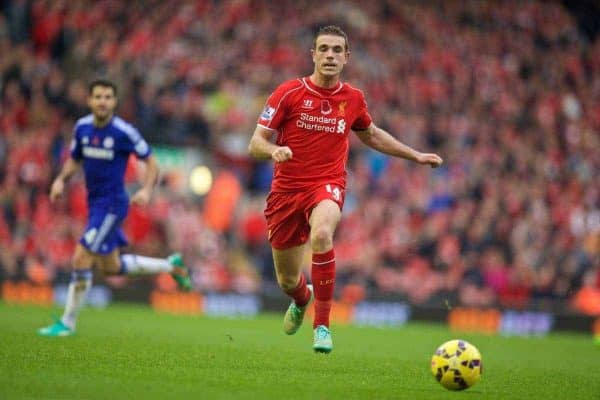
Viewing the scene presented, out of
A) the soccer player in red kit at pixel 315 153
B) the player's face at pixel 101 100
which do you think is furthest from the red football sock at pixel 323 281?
the player's face at pixel 101 100

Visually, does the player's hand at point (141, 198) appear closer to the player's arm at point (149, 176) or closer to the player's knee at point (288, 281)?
the player's arm at point (149, 176)

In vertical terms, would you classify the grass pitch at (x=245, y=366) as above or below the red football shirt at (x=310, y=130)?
below

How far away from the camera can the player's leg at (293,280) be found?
10.7 meters

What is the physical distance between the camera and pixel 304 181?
10.2 meters

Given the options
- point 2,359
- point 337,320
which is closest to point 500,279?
point 337,320

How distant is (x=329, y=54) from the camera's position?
1012cm

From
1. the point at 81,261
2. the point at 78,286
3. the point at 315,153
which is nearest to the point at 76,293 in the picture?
the point at 78,286

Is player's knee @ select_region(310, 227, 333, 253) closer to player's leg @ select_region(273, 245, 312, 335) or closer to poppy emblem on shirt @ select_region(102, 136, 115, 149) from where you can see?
player's leg @ select_region(273, 245, 312, 335)

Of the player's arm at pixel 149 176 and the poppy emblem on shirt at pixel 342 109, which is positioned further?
the player's arm at pixel 149 176

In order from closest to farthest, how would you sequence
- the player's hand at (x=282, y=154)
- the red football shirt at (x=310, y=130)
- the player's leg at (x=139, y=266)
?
the player's hand at (x=282, y=154)
the red football shirt at (x=310, y=130)
the player's leg at (x=139, y=266)

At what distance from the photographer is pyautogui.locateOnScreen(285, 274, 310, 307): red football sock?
11.0 m

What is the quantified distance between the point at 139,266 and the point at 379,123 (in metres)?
12.1

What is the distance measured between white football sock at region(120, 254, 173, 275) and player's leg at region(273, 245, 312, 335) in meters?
3.34

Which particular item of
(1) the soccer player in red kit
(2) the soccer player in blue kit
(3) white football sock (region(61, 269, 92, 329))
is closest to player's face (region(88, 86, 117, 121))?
(2) the soccer player in blue kit
